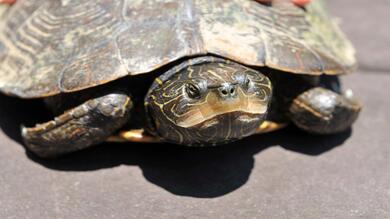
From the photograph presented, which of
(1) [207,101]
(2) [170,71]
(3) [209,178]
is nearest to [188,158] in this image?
(3) [209,178]

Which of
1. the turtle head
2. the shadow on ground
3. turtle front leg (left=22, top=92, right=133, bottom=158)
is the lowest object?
the shadow on ground

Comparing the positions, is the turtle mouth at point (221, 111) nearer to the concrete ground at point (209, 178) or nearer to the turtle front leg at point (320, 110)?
the concrete ground at point (209, 178)

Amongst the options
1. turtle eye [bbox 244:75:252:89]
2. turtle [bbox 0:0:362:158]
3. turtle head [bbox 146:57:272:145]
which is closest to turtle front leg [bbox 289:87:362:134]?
turtle [bbox 0:0:362:158]

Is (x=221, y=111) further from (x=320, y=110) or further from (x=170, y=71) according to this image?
(x=320, y=110)

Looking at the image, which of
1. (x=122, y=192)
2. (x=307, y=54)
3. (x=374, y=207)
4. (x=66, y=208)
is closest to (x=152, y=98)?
(x=122, y=192)

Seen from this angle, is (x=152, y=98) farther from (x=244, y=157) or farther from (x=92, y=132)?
(x=244, y=157)

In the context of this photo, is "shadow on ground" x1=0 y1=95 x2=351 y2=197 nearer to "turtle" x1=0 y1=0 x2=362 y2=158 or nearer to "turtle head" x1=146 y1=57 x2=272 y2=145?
"turtle" x1=0 y1=0 x2=362 y2=158
